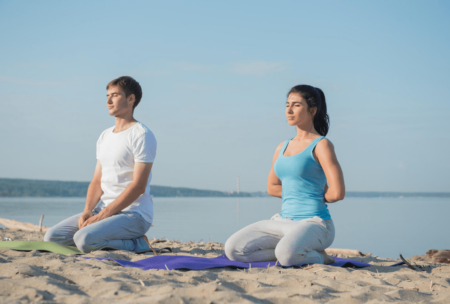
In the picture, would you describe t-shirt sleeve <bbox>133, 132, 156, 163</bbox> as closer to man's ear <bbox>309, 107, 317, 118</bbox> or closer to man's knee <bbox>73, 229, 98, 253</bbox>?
man's knee <bbox>73, 229, 98, 253</bbox>

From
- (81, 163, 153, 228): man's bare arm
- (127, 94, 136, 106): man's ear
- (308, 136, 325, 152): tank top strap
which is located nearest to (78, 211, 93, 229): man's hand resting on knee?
(81, 163, 153, 228): man's bare arm

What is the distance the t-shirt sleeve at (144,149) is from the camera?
435cm

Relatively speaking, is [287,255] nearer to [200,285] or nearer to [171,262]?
[171,262]

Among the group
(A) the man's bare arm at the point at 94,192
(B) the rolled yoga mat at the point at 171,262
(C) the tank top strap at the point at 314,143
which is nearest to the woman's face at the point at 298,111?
(C) the tank top strap at the point at 314,143

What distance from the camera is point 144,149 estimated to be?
434cm

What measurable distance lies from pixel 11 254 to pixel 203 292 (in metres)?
2.22

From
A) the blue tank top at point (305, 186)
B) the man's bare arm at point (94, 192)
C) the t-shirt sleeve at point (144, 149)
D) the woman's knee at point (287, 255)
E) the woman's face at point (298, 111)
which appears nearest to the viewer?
the woman's knee at point (287, 255)

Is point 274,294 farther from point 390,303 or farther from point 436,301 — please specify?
point 436,301

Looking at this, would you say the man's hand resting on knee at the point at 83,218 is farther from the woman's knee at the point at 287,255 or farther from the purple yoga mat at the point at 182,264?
the woman's knee at the point at 287,255

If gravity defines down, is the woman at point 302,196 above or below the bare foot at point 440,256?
above

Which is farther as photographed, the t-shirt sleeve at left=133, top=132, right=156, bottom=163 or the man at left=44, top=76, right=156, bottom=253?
the t-shirt sleeve at left=133, top=132, right=156, bottom=163

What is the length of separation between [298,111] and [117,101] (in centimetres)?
207

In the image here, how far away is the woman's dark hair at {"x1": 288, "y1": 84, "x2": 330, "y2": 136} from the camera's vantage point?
3969mm

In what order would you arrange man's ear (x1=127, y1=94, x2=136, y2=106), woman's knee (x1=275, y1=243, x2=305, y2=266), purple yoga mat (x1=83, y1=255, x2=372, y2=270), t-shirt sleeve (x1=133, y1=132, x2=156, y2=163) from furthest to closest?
man's ear (x1=127, y1=94, x2=136, y2=106) < t-shirt sleeve (x1=133, y1=132, x2=156, y2=163) < woman's knee (x1=275, y1=243, x2=305, y2=266) < purple yoga mat (x1=83, y1=255, x2=372, y2=270)
